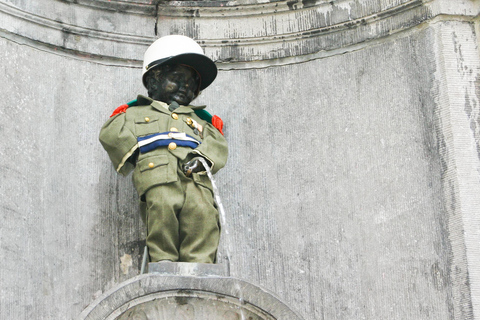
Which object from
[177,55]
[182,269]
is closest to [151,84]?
[177,55]

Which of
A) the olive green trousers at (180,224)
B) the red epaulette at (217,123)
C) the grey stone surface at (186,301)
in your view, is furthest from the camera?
the red epaulette at (217,123)

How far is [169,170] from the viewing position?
14.5 feet

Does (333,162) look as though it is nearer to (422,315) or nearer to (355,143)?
(355,143)

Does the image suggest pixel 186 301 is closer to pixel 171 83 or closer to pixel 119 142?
pixel 119 142

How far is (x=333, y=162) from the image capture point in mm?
5129

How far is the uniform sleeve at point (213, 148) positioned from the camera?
455 centimetres

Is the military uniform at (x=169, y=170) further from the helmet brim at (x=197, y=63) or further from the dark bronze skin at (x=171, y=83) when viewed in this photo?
the helmet brim at (x=197, y=63)

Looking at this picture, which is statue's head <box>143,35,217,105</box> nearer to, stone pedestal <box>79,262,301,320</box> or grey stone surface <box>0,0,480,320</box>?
grey stone surface <box>0,0,480,320</box>

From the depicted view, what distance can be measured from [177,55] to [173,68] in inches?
4.1

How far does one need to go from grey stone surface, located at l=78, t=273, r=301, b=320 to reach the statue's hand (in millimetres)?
631

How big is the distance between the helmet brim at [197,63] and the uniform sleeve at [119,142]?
362 mm

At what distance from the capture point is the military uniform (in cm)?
432

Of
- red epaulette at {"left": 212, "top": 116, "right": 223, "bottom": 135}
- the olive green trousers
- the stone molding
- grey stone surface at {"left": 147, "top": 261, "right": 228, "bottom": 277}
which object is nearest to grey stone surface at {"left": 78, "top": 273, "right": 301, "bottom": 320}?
grey stone surface at {"left": 147, "top": 261, "right": 228, "bottom": 277}

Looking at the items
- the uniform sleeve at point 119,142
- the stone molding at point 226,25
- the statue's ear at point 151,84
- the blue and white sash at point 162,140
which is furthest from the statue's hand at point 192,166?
the stone molding at point 226,25
